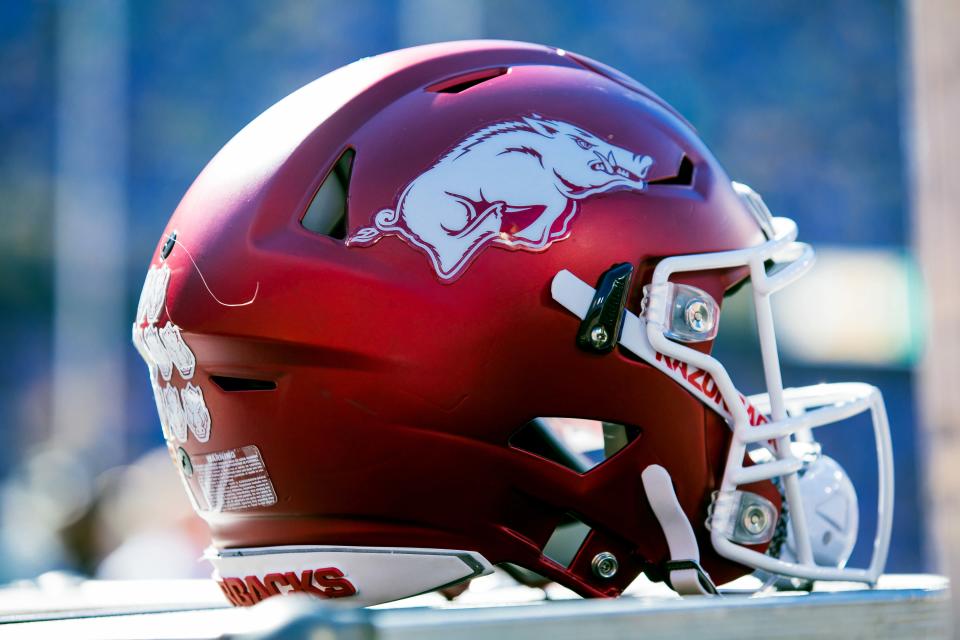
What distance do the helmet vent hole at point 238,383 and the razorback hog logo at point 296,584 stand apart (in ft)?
0.72

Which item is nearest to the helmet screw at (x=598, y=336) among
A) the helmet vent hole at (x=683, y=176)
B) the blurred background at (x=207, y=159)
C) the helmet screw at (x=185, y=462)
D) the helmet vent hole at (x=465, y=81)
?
the helmet vent hole at (x=683, y=176)

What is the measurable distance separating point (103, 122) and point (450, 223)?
23.8ft

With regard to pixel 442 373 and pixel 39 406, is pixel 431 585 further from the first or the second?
pixel 39 406

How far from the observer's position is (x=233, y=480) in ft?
4.46

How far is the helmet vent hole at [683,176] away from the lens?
1.45 m

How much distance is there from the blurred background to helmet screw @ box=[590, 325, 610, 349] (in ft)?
19.8

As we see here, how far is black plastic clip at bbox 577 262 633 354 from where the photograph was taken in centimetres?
132

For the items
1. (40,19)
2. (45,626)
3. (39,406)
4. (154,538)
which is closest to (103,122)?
(40,19)

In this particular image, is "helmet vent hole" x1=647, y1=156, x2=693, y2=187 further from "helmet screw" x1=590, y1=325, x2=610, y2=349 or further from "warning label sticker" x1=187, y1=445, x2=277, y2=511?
"warning label sticker" x1=187, y1=445, x2=277, y2=511

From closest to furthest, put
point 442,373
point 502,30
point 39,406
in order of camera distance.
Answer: point 442,373 < point 39,406 < point 502,30

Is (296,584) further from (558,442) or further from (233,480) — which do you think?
(558,442)

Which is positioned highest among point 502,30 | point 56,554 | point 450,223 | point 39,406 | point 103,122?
point 502,30

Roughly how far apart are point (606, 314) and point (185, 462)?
1.82 ft

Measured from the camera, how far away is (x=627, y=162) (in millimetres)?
1398
